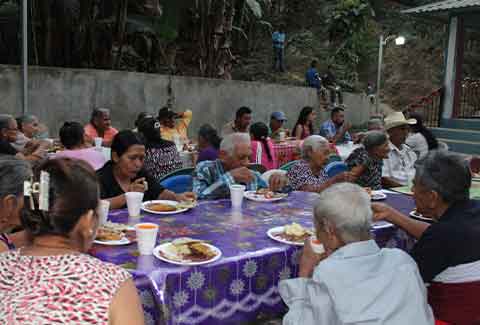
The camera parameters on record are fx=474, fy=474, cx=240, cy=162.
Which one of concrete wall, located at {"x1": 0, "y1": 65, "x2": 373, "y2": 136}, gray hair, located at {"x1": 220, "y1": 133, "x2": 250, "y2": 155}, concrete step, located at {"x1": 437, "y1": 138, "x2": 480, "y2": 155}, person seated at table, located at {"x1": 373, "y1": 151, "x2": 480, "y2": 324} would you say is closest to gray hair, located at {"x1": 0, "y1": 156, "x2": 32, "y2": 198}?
gray hair, located at {"x1": 220, "y1": 133, "x2": 250, "y2": 155}

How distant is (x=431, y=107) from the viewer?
1423 centimetres

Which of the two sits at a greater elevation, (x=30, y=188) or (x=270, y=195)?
(x=30, y=188)

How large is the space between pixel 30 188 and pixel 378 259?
1.34 m

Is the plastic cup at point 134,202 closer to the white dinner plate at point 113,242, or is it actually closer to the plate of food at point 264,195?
the white dinner plate at point 113,242

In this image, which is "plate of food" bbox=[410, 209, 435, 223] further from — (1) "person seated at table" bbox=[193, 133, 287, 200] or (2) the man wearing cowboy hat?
(2) the man wearing cowboy hat

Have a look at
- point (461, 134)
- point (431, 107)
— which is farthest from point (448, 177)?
point (431, 107)

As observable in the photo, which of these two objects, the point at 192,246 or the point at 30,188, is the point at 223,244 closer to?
the point at 192,246

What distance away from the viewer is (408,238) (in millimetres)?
3230

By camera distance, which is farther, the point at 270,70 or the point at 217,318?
the point at 270,70

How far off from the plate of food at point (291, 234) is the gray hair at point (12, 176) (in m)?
1.31

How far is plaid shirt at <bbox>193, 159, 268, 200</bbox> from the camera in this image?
11.9 feet

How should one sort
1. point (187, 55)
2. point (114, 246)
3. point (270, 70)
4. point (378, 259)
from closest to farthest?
point (378, 259), point (114, 246), point (187, 55), point (270, 70)

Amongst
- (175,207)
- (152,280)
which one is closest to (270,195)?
(175,207)

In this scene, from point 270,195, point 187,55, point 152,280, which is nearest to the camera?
point 152,280
